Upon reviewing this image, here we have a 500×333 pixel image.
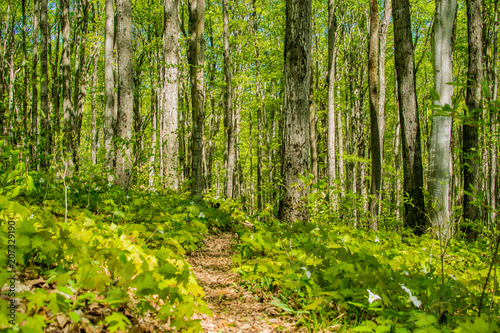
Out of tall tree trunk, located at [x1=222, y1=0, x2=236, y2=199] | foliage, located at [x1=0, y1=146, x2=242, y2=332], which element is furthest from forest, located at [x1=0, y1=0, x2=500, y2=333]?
tall tree trunk, located at [x1=222, y1=0, x2=236, y2=199]

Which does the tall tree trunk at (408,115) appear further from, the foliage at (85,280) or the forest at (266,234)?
the foliage at (85,280)

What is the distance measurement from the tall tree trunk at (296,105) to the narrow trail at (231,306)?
4.99 feet

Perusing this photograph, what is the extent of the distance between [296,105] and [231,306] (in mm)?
3429

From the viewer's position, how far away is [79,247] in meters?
1.90

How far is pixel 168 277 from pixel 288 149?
142 inches

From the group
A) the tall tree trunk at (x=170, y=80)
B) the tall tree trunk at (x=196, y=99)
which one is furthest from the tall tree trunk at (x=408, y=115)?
the tall tree trunk at (x=170, y=80)

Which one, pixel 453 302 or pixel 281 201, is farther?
pixel 281 201

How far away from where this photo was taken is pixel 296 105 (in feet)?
17.0

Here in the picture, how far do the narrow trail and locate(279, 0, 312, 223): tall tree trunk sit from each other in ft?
4.99

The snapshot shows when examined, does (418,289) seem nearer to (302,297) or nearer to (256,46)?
(302,297)

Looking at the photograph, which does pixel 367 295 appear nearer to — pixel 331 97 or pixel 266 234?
pixel 266 234

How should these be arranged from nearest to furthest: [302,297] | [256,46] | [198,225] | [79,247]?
[79,247] < [302,297] < [198,225] < [256,46]

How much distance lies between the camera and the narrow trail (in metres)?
2.36

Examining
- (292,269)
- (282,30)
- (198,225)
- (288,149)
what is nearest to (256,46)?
(282,30)
